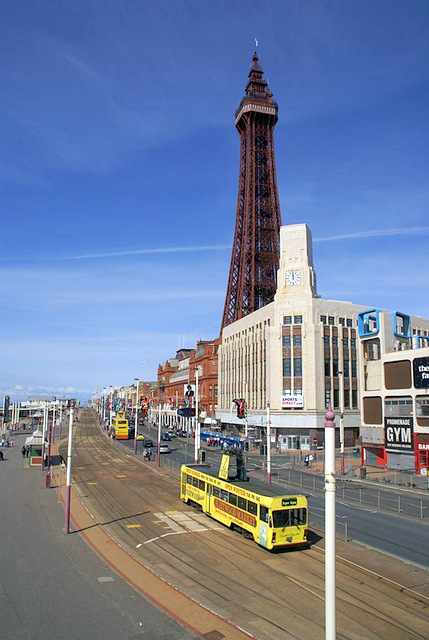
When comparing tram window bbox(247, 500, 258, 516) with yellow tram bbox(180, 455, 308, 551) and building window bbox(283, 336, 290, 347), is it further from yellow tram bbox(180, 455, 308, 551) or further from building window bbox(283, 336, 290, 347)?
building window bbox(283, 336, 290, 347)

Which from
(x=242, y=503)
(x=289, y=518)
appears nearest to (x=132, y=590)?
(x=289, y=518)

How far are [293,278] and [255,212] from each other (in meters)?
53.9

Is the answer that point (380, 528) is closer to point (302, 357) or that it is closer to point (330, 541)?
point (330, 541)

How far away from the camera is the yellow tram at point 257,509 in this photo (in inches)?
966

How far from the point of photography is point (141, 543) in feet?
85.6

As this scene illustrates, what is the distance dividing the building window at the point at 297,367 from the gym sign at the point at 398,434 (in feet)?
94.3

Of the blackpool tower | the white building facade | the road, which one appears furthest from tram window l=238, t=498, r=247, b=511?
the blackpool tower

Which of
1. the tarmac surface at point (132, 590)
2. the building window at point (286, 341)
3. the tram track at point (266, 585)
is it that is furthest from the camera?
the building window at point (286, 341)

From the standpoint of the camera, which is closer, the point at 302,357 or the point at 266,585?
the point at 266,585

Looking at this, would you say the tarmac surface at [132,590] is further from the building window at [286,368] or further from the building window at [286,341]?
the building window at [286,341]

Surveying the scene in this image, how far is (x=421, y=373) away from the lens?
56094 millimetres

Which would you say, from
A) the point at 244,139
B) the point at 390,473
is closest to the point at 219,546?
the point at 390,473

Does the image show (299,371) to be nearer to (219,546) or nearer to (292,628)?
(219,546)

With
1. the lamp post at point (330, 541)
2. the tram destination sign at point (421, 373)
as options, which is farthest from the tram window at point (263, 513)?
the tram destination sign at point (421, 373)
